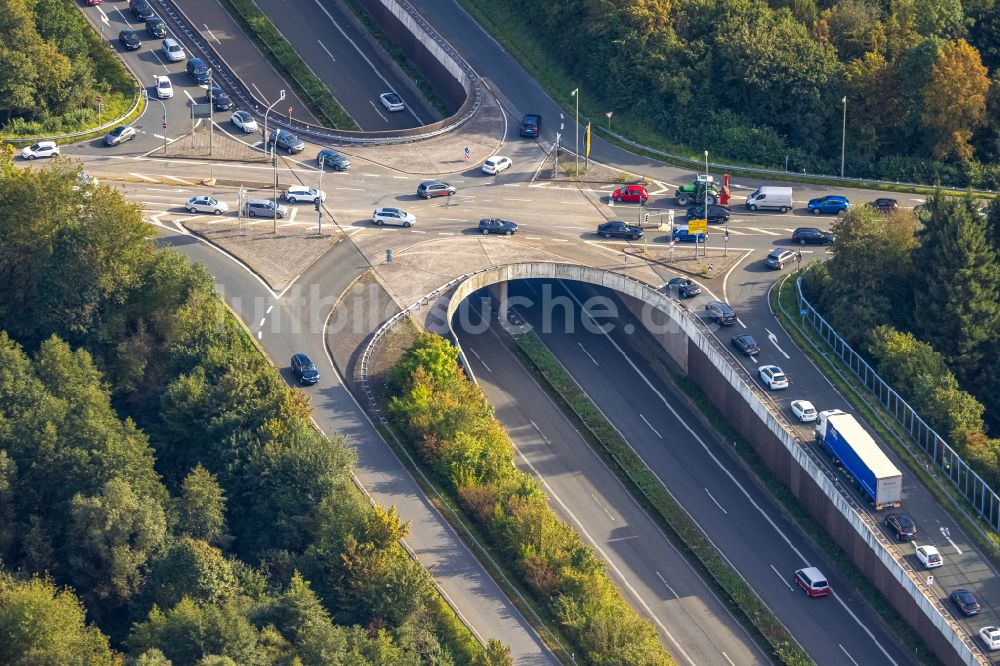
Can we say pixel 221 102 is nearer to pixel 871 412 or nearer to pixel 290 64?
pixel 290 64

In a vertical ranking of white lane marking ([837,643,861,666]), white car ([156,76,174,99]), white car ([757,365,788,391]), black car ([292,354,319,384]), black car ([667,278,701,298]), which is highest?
white car ([156,76,174,99])

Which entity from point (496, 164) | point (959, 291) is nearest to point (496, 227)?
point (496, 164)

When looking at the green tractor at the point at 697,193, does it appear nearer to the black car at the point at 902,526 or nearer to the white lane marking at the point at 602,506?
the white lane marking at the point at 602,506

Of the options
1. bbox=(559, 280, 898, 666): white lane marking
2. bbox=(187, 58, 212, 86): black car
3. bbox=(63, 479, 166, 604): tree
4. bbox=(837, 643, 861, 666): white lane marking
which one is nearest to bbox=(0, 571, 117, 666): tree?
bbox=(63, 479, 166, 604): tree

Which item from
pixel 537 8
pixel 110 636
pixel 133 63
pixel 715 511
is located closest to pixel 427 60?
pixel 537 8

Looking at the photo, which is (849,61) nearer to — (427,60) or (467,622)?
Result: (427,60)

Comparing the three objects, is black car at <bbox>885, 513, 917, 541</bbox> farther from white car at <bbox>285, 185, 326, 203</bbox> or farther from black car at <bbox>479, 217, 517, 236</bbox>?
white car at <bbox>285, 185, 326, 203</bbox>

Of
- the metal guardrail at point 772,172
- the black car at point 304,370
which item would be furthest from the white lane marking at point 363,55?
the black car at point 304,370
